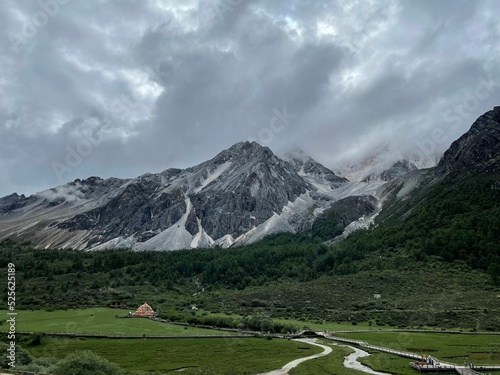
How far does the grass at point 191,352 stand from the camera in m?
71.7

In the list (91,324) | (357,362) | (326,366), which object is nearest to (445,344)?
(357,362)

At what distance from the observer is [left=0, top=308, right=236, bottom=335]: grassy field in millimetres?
115250

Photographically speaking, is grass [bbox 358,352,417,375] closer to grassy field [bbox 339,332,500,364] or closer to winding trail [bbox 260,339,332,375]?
grassy field [bbox 339,332,500,364]

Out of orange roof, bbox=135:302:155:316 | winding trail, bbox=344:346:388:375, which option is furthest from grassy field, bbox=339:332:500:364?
orange roof, bbox=135:302:155:316

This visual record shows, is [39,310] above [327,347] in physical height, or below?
above

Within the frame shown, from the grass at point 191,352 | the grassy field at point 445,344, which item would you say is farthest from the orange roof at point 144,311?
the grassy field at point 445,344

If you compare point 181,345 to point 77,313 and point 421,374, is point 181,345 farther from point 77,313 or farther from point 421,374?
point 77,313

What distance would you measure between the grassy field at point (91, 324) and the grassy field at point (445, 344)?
36.5 metres

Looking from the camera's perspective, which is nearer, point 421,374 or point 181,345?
point 421,374

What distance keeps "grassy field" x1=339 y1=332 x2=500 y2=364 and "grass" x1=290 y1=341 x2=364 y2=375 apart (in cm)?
1509

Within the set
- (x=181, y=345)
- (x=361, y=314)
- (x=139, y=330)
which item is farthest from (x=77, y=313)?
(x=361, y=314)

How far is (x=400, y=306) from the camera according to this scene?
145m

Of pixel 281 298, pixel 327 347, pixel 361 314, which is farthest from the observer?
pixel 281 298

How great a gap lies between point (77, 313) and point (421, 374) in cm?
12076
